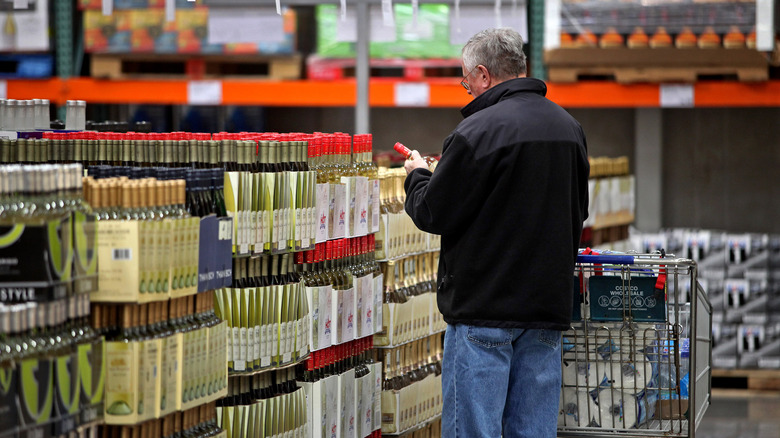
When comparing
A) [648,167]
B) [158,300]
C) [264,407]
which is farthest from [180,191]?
[648,167]

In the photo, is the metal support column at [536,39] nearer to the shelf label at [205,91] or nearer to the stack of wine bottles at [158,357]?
the shelf label at [205,91]

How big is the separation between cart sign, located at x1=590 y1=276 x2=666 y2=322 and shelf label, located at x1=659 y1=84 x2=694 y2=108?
14.1ft

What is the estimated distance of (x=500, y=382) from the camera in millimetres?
3572

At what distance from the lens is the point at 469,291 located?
3584 mm

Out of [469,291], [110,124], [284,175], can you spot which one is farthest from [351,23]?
[469,291]

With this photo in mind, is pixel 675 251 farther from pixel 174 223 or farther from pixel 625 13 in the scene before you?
pixel 174 223

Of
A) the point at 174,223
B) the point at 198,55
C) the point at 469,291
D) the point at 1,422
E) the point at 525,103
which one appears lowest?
the point at 1,422

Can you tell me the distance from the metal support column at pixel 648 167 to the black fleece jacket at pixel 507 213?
562 cm

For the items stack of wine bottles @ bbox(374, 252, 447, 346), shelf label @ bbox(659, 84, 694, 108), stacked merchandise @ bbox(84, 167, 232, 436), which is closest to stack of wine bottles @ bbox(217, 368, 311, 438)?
stacked merchandise @ bbox(84, 167, 232, 436)

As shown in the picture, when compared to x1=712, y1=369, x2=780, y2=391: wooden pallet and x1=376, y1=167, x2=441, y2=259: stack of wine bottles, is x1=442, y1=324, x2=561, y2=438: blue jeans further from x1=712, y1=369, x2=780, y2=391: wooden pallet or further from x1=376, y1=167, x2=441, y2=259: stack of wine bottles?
x1=712, y1=369, x2=780, y2=391: wooden pallet

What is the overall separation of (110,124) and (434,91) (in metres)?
3.36

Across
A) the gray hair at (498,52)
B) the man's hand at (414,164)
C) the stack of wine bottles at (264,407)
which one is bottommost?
the stack of wine bottles at (264,407)

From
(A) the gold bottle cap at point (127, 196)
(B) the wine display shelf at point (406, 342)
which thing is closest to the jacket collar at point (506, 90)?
(A) the gold bottle cap at point (127, 196)

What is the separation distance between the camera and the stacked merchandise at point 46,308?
2654mm
